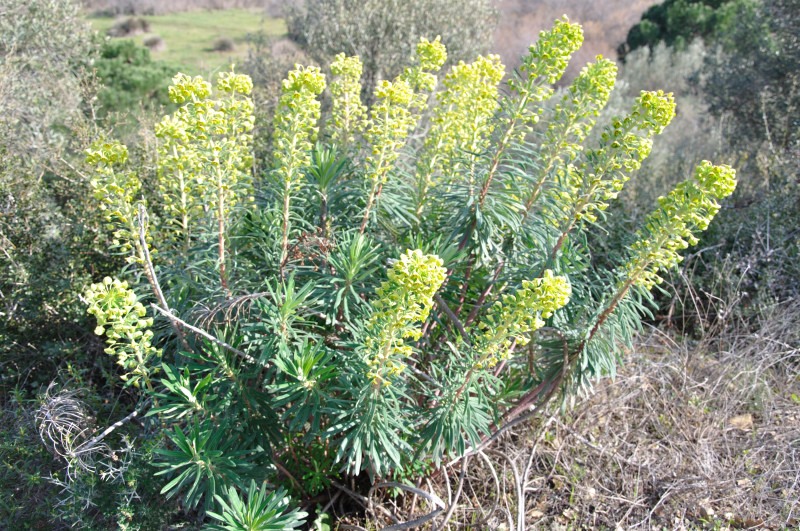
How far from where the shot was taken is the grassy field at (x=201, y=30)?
18.0m

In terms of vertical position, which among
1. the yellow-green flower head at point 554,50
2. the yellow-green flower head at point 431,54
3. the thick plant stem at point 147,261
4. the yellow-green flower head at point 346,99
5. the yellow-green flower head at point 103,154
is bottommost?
the thick plant stem at point 147,261

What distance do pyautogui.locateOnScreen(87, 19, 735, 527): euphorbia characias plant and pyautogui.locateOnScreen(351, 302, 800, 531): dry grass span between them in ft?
1.50

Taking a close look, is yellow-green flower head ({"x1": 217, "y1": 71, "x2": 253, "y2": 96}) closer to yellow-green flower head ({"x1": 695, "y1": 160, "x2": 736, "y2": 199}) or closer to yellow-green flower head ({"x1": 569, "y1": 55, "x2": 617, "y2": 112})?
yellow-green flower head ({"x1": 569, "y1": 55, "x2": 617, "y2": 112})

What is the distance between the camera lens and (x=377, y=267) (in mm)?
2645

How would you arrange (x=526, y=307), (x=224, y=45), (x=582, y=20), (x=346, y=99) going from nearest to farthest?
(x=526, y=307) → (x=346, y=99) → (x=224, y=45) → (x=582, y=20)

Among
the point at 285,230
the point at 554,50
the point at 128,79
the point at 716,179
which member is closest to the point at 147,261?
the point at 285,230

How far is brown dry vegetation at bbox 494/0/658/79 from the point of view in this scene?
1677 cm

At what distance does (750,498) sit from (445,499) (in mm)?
1759

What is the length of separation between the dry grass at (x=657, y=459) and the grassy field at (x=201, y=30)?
1552cm

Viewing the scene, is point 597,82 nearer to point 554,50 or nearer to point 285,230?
point 554,50

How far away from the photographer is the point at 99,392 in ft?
13.1

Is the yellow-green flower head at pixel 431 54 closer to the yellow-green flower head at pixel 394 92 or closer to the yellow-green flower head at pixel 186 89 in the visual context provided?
the yellow-green flower head at pixel 394 92

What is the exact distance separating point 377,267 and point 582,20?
759 inches

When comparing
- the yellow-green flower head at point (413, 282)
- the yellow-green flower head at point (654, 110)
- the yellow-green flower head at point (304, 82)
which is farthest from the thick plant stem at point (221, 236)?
the yellow-green flower head at point (654, 110)
